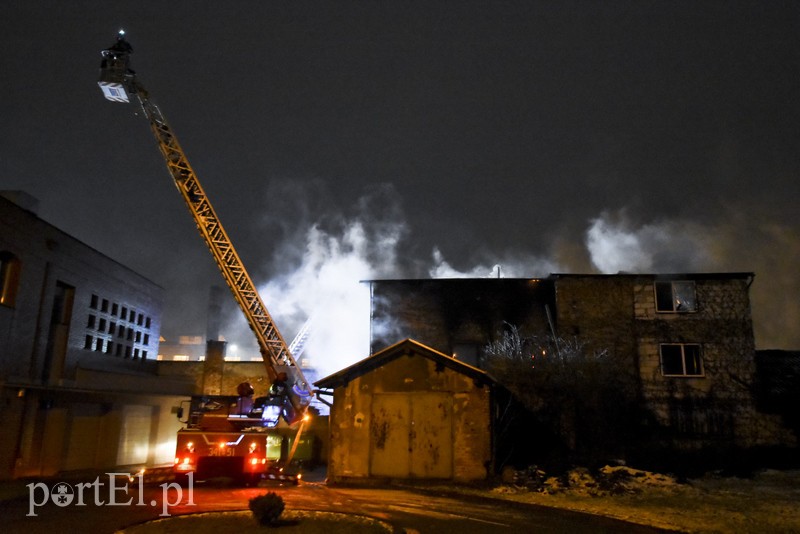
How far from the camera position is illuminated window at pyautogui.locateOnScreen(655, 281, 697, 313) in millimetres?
23250

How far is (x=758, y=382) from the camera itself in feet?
73.2

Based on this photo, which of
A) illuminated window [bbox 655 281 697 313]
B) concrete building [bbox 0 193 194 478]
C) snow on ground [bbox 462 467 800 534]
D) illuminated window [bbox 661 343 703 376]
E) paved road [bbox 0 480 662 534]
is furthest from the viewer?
illuminated window [bbox 655 281 697 313]

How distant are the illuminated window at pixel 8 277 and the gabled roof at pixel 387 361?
11.6m

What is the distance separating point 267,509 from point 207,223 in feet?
57.5

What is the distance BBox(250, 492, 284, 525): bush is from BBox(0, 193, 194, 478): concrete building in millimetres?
9765

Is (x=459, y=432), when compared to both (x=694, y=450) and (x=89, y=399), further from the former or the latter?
(x=89, y=399)

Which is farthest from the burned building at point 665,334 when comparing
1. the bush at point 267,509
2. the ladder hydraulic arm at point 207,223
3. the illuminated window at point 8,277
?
the bush at point 267,509

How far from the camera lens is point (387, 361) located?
56.4ft

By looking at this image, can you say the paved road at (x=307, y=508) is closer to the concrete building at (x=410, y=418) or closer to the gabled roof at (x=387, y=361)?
the concrete building at (x=410, y=418)

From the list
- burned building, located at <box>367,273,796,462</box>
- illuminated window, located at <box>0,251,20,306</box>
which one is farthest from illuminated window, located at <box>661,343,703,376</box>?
illuminated window, located at <box>0,251,20,306</box>

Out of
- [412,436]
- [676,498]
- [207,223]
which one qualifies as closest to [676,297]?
[676,498]

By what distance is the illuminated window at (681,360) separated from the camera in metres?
22.7

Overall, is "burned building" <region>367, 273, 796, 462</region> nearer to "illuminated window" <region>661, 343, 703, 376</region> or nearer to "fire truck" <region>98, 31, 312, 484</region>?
"illuminated window" <region>661, 343, 703, 376</region>

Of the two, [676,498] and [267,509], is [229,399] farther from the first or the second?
[676,498]
